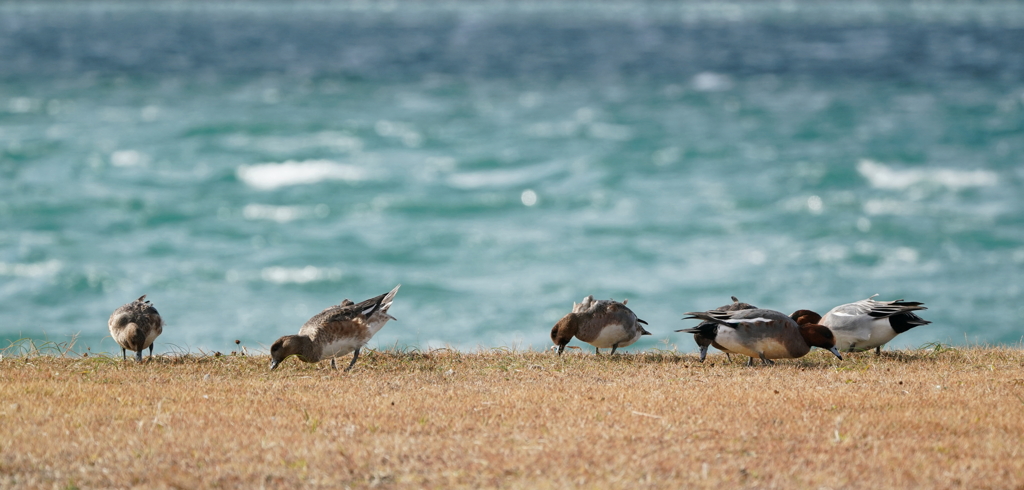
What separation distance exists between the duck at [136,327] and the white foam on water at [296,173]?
159 ft

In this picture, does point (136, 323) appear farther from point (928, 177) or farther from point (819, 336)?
point (928, 177)

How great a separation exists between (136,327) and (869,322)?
30.7 feet

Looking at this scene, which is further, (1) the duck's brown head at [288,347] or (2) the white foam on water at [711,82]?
(2) the white foam on water at [711,82]

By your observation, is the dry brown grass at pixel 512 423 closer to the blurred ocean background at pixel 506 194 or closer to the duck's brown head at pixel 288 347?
the duck's brown head at pixel 288 347

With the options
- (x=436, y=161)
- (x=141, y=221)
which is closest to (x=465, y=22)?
(x=436, y=161)

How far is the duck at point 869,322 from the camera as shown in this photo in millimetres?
12680

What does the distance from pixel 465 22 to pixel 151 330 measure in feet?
514

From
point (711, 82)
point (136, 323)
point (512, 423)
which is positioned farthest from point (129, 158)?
point (512, 423)

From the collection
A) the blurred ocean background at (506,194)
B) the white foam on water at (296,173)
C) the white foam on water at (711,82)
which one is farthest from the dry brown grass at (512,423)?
the white foam on water at (711,82)

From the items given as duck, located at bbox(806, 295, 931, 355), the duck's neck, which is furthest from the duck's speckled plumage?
the duck's neck

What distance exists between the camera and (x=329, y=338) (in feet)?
39.3

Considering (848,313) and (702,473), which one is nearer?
(702,473)

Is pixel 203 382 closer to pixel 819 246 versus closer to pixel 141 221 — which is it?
pixel 819 246

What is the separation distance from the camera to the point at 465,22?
165m
